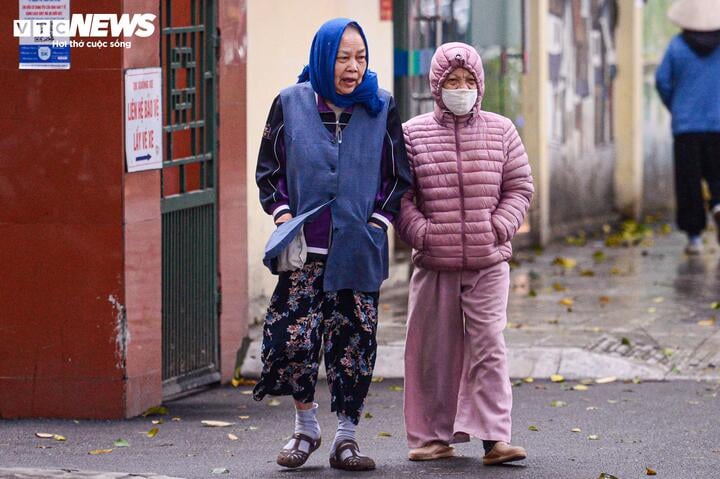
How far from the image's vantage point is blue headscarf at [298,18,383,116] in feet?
22.2

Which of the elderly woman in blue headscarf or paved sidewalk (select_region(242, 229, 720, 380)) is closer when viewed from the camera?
the elderly woman in blue headscarf

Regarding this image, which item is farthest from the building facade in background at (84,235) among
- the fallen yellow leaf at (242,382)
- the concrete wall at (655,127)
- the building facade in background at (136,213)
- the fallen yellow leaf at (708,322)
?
the concrete wall at (655,127)

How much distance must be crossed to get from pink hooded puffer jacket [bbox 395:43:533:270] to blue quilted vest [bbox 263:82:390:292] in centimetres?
26

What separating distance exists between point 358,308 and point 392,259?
19.3ft

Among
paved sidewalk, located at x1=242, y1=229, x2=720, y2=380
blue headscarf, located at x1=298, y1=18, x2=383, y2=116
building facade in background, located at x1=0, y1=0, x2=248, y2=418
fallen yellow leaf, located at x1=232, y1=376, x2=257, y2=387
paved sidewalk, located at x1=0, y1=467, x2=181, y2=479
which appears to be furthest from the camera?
paved sidewalk, located at x1=242, y1=229, x2=720, y2=380

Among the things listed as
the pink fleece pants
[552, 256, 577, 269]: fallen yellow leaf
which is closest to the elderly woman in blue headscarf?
the pink fleece pants

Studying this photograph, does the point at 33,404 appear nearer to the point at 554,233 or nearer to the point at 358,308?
the point at 358,308

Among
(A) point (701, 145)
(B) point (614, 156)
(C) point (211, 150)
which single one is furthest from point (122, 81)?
(B) point (614, 156)

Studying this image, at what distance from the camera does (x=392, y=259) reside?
1280cm

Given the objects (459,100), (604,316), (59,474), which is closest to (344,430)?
(59,474)

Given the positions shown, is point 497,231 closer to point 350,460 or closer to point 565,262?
point 350,460

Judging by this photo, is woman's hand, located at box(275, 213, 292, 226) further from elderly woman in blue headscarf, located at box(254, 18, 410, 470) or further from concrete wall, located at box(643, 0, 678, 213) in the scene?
concrete wall, located at box(643, 0, 678, 213)

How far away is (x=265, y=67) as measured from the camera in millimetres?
10883

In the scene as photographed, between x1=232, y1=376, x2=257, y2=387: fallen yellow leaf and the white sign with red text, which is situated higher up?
the white sign with red text
